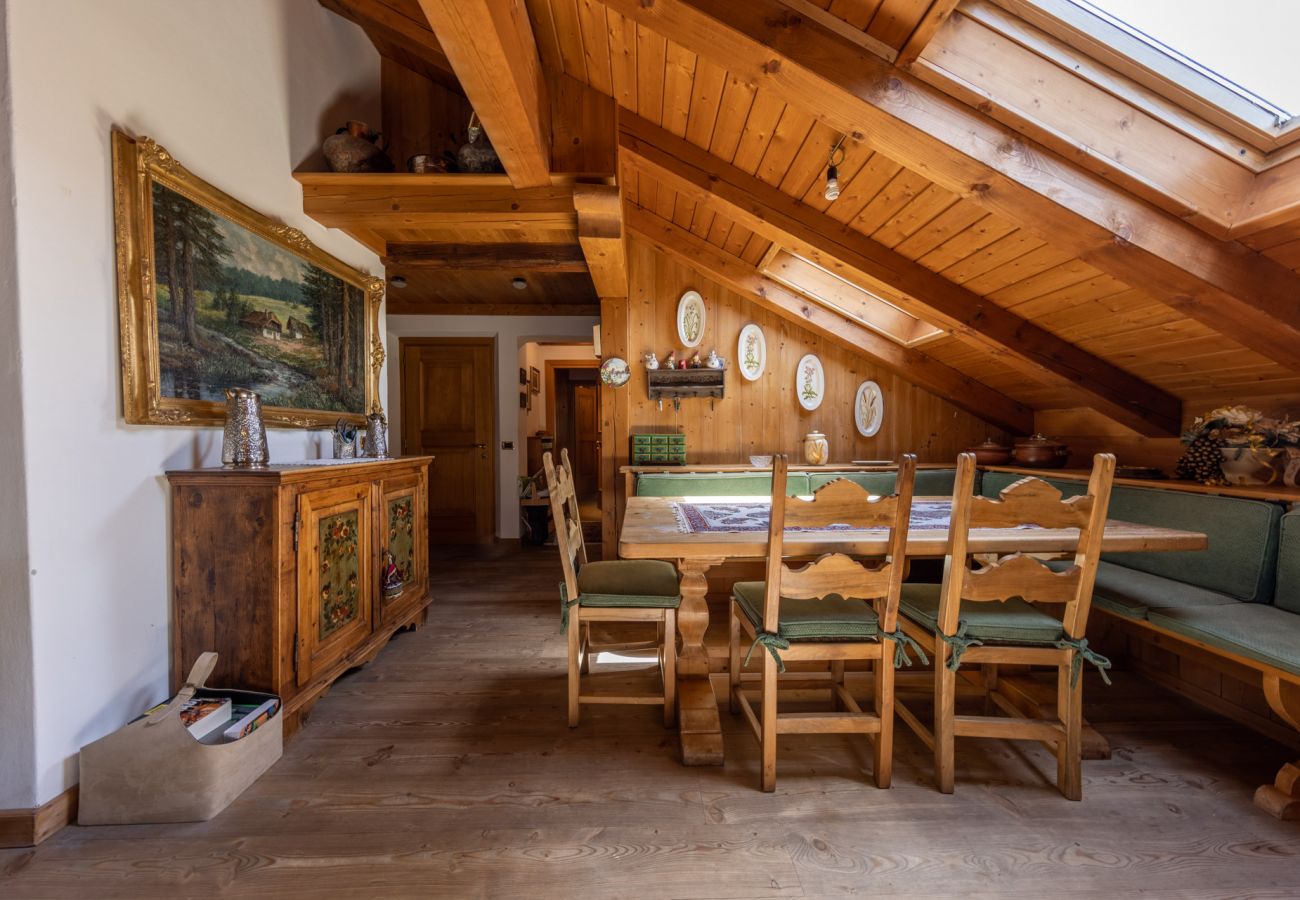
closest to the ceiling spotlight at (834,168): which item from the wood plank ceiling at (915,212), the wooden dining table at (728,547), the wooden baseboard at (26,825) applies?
the wood plank ceiling at (915,212)

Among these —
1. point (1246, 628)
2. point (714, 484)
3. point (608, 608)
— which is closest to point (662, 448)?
point (714, 484)

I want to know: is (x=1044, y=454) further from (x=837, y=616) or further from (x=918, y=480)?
(x=837, y=616)

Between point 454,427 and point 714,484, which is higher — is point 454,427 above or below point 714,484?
above

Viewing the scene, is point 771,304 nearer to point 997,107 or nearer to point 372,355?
point 997,107

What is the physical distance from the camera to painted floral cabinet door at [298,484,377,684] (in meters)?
1.88

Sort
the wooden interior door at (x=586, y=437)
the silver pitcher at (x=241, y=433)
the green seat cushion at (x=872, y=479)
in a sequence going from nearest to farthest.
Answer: the silver pitcher at (x=241, y=433) < the green seat cushion at (x=872, y=479) < the wooden interior door at (x=586, y=437)

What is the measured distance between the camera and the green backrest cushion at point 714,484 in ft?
11.7

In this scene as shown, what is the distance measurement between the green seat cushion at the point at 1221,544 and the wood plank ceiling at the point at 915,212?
0.55m

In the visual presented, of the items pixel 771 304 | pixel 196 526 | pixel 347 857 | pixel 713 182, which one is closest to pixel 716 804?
pixel 347 857

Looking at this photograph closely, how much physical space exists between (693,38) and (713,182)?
104 cm

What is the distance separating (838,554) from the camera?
1.59 metres

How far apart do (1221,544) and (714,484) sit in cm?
238

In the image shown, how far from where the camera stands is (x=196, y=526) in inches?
69.1

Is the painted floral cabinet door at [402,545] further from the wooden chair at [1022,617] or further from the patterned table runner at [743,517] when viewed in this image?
the wooden chair at [1022,617]
